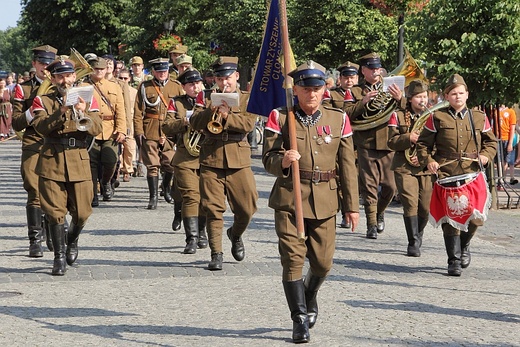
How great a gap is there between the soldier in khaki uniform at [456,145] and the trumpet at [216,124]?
1924mm

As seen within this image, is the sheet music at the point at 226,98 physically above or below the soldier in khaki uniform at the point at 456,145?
above

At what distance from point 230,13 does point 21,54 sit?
373ft

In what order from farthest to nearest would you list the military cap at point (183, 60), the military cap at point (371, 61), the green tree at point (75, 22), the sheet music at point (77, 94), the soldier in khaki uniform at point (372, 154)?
the green tree at point (75, 22) < the military cap at point (183, 60) < the military cap at point (371, 61) < the soldier in khaki uniform at point (372, 154) < the sheet music at point (77, 94)

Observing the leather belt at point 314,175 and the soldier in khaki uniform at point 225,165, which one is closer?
the leather belt at point 314,175

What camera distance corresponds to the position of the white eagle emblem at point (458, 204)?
10516 millimetres

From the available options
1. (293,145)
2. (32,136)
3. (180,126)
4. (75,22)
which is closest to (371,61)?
(180,126)

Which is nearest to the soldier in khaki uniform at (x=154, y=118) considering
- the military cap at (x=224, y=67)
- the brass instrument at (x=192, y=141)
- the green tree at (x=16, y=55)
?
the brass instrument at (x=192, y=141)

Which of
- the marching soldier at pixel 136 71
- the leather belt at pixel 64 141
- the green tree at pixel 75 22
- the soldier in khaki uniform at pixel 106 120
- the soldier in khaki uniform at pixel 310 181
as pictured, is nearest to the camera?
the soldier in khaki uniform at pixel 310 181

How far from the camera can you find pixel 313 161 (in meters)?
7.79

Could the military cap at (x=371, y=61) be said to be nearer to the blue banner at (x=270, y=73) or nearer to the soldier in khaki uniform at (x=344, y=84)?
the soldier in khaki uniform at (x=344, y=84)

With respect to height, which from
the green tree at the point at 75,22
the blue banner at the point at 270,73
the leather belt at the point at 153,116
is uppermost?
the blue banner at the point at 270,73

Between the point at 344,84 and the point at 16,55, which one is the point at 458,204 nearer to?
the point at 344,84

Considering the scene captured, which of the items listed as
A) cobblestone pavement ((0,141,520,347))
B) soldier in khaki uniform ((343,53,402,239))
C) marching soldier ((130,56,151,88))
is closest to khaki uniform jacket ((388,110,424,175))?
cobblestone pavement ((0,141,520,347))

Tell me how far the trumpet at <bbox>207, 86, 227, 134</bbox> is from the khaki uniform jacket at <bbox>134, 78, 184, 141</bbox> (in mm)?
5231
